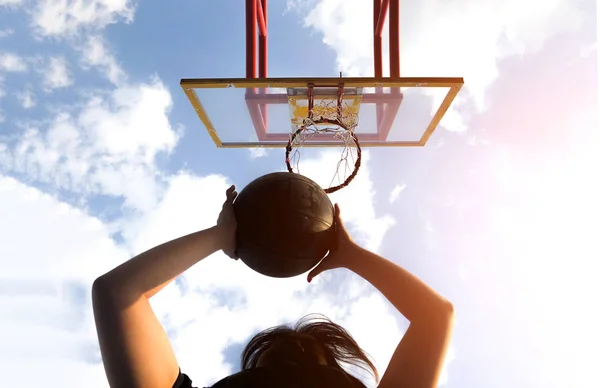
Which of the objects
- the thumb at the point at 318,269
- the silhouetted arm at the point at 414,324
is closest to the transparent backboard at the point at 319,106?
the thumb at the point at 318,269

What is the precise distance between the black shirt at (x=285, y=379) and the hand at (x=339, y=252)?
72cm

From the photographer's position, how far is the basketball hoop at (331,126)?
467cm

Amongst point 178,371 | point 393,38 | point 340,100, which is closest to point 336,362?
point 178,371

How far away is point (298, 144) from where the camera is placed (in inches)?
204

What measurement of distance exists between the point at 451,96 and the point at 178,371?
3.66 m

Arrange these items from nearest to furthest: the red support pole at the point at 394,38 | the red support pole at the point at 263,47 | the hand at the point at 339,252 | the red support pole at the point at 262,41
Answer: the hand at the point at 339,252 → the red support pole at the point at 394,38 → the red support pole at the point at 263,47 → the red support pole at the point at 262,41

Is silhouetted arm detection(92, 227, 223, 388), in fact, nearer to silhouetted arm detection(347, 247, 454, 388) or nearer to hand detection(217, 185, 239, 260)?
hand detection(217, 185, 239, 260)

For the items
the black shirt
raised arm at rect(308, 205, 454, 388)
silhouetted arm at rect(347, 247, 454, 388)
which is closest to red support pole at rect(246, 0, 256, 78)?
raised arm at rect(308, 205, 454, 388)

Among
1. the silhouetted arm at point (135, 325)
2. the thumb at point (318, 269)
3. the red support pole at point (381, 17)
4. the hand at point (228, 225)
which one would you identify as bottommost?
the silhouetted arm at point (135, 325)

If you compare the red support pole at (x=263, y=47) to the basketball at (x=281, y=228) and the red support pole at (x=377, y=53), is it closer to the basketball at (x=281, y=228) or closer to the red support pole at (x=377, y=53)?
the red support pole at (x=377, y=53)

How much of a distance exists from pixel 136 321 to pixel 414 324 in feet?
3.71

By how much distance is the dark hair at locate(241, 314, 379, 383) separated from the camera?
A: 235cm

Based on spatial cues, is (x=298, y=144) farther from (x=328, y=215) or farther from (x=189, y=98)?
(x=328, y=215)

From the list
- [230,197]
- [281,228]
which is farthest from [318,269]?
[230,197]
